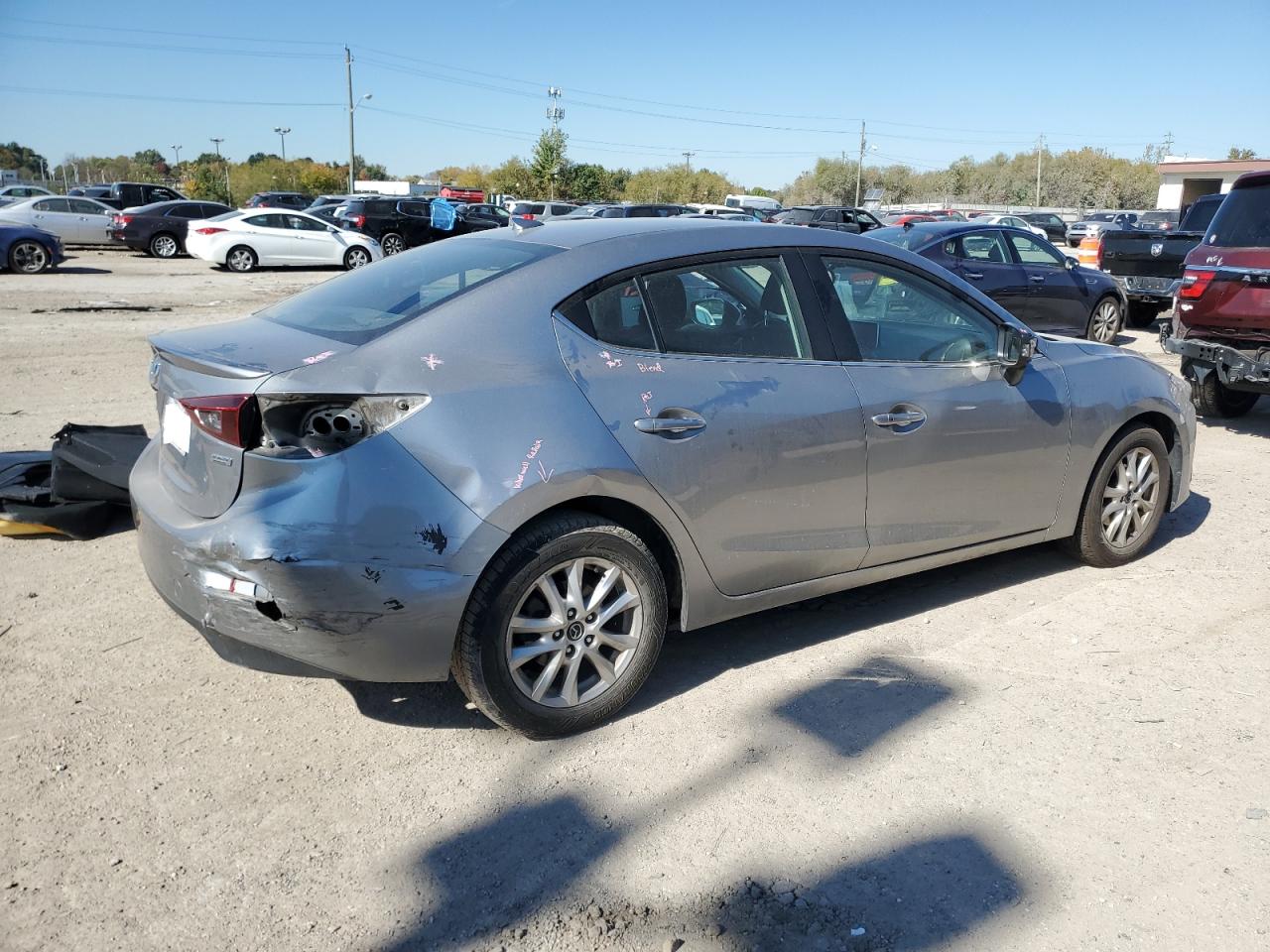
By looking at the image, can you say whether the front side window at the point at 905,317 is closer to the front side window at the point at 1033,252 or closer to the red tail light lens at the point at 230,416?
the red tail light lens at the point at 230,416

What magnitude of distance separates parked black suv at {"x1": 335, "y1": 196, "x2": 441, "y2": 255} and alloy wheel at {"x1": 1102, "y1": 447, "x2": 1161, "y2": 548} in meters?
25.0

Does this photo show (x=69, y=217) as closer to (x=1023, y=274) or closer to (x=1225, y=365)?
(x=1023, y=274)

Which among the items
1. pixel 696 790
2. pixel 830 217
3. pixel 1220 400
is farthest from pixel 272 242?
pixel 696 790

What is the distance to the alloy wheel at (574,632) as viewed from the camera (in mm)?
3303

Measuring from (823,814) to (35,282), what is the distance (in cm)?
1932

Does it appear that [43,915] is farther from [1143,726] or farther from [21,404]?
[21,404]

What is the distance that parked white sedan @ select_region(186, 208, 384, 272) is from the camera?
23578 millimetres

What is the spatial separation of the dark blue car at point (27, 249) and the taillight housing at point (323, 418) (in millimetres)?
20435

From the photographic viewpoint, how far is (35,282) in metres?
18.2

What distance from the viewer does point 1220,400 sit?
8.98 metres

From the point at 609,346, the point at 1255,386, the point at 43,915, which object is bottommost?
the point at 43,915

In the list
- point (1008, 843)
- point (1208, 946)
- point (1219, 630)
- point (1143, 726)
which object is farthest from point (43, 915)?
point (1219, 630)

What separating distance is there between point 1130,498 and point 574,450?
10.6 feet

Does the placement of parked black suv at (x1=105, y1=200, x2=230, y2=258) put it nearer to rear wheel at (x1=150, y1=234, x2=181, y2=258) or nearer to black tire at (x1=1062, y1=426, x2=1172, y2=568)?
rear wheel at (x1=150, y1=234, x2=181, y2=258)
